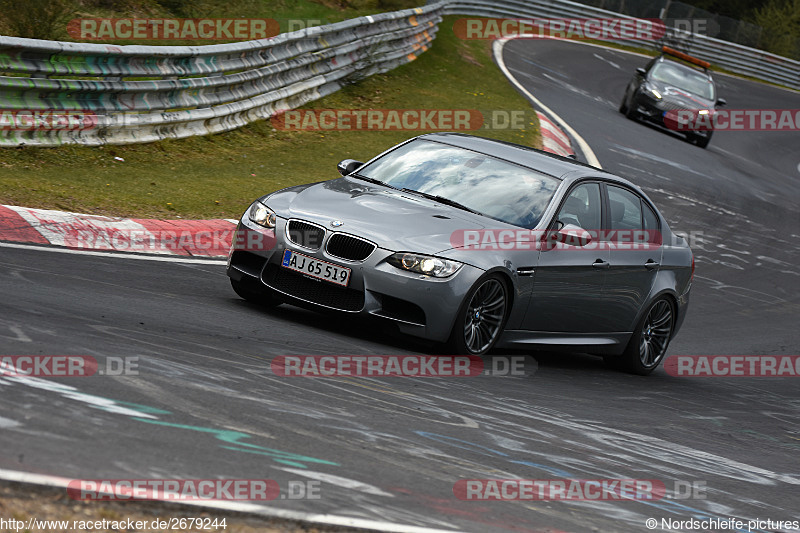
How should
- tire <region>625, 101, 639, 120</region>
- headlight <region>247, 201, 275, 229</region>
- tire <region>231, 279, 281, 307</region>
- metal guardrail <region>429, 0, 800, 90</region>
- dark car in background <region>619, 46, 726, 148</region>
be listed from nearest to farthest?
headlight <region>247, 201, 275, 229</region> → tire <region>231, 279, 281, 307</region> → dark car in background <region>619, 46, 726, 148</region> → tire <region>625, 101, 639, 120</region> → metal guardrail <region>429, 0, 800, 90</region>

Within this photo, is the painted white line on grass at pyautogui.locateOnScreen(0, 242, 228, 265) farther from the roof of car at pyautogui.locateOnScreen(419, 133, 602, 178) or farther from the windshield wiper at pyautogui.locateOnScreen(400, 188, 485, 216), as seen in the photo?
the windshield wiper at pyautogui.locateOnScreen(400, 188, 485, 216)

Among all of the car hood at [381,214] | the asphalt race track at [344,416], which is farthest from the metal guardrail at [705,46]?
the car hood at [381,214]

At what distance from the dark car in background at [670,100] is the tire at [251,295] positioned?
59.5 ft

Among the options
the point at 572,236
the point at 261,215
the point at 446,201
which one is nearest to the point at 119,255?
the point at 261,215

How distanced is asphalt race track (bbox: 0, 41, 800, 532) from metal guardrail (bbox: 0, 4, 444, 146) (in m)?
3.58

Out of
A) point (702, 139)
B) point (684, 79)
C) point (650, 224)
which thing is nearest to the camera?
point (650, 224)

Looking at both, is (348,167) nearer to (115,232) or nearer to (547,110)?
(115,232)

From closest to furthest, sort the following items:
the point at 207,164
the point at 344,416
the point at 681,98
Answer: the point at 344,416
the point at 207,164
the point at 681,98

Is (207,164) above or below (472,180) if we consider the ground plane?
below

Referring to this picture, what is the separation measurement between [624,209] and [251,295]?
3.12m

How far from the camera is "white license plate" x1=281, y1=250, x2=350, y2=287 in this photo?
752cm

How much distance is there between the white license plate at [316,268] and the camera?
7516 millimetres

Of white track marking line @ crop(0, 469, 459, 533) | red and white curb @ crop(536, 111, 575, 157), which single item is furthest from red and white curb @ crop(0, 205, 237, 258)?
red and white curb @ crop(536, 111, 575, 157)

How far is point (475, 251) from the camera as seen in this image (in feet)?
24.8
